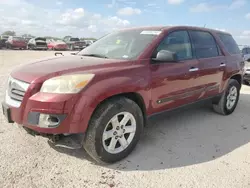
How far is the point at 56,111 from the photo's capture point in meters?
2.46

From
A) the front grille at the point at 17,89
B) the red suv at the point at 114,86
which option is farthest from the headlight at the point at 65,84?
the front grille at the point at 17,89

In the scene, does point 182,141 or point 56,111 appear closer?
point 56,111

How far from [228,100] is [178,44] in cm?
205

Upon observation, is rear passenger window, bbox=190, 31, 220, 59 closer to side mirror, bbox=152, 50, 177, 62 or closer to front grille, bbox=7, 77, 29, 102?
side mirror, bbox=152, 50, 177, 62

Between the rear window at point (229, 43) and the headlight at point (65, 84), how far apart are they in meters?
3.48

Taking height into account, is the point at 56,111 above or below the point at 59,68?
below

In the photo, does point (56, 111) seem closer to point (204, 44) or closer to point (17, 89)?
point (17, 89)

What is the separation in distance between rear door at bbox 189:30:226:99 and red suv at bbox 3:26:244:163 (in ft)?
0.06

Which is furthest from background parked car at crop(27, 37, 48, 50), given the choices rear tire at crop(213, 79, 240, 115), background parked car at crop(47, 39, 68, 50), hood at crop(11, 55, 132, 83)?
hood at crop(11, 55, 132, 83)

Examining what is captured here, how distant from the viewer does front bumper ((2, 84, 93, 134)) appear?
8.07ft

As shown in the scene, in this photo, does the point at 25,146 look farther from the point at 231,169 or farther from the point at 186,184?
the point at 231,169

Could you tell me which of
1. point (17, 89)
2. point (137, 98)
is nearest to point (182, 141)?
point (137, 98)

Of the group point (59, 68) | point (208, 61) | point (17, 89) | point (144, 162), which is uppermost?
point (208, 61)

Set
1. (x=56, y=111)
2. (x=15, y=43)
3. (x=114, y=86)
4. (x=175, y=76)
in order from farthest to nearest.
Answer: (x=15, y=43)
(x=175, y=76)
(x=114, y=86)
(x=56, y=111)
